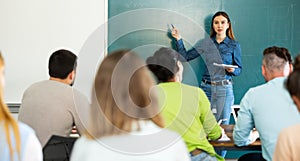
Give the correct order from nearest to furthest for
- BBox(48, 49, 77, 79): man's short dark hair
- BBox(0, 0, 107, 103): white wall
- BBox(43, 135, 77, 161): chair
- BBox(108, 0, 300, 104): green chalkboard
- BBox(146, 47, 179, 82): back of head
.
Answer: BBox(43, 135, 77, 161): chair → BBox(146, 47, 179, 82): back of head → BBox(48, 49, 77, 79): man's short dark hair → BBox(0, 0, 107, 103): white wall → BBox(108, 0, 300, 104): green chalkboard

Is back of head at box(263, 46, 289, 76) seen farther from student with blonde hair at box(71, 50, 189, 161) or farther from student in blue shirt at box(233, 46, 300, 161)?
student with blonde hair at box(71, 50, 189, 161)

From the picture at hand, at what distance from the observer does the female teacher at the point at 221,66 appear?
4.48 meters

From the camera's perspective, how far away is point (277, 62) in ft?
8.93

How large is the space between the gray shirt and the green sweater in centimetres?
43

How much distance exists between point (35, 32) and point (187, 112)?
88.1 inches

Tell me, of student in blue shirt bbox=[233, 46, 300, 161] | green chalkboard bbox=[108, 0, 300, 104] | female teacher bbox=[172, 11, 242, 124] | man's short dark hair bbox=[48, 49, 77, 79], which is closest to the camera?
student in blue shirt bbox=[233, 46, 300, 161]

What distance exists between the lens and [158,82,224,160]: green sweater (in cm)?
259

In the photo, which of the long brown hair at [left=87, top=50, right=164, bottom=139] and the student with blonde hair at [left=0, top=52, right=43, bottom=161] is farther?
the student with blonde hair at [left=0, top=52, right=43, bottom=161]

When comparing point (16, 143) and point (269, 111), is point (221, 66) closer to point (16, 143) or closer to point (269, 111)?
point (269, 111)

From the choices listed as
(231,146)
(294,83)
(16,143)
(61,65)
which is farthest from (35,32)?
(294,83)

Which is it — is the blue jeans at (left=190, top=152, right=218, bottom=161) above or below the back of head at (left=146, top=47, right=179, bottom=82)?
below

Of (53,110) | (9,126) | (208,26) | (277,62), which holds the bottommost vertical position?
(53,110)

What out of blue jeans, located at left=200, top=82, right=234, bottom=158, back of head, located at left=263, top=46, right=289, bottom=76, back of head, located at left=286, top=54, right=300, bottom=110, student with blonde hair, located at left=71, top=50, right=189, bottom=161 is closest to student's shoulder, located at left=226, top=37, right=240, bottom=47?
blue jeans, located at left=200, top=82, right=234, bottom=158

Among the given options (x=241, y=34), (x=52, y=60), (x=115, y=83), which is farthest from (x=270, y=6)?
(x=115, y=83)
